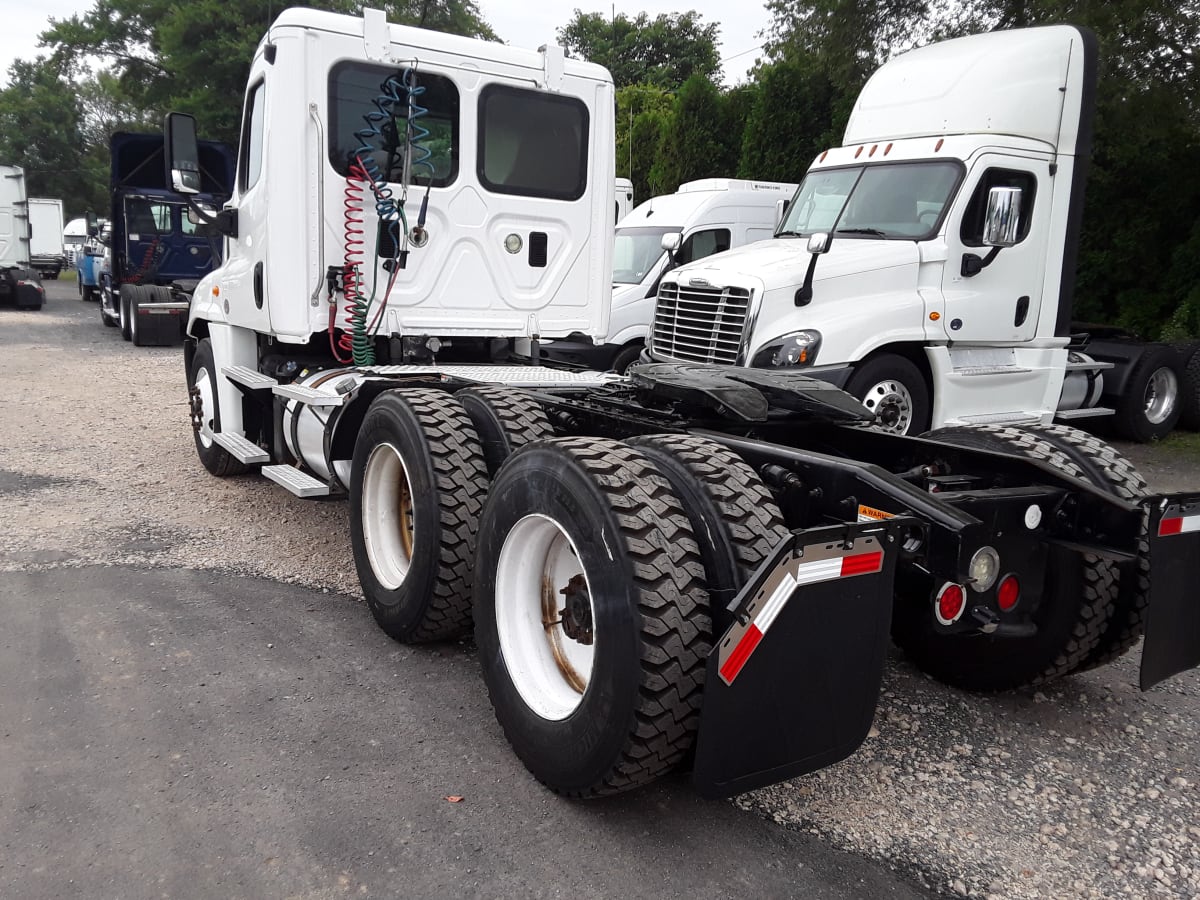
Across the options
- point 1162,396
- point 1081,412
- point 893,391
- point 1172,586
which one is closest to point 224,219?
point 893,391

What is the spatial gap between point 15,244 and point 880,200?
82.1ft

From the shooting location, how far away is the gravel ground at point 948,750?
115 inches

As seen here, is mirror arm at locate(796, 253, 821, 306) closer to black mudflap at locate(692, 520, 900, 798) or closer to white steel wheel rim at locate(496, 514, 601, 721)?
white steel wheel rim at locate(496, 514, 601, 721)

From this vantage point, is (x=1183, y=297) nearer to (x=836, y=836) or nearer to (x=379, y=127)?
(x=379, y=127)

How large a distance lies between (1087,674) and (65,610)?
4.86 metres

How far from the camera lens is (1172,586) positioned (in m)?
3.15

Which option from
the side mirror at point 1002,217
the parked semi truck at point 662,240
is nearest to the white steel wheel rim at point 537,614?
the side mirror at point 1002,217

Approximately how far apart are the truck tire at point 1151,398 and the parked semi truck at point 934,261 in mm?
2266

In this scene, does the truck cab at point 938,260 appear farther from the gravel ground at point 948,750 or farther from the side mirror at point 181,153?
the side mirror at point 181,153

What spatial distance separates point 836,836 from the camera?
3.02 meters

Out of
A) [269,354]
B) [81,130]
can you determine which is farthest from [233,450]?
[81,130]

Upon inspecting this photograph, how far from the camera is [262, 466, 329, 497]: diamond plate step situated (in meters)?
5.05

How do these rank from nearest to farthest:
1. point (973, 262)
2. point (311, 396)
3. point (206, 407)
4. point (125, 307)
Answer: point (311, 396) → point (206, 407) → point (973, 262) → point (125, 307)

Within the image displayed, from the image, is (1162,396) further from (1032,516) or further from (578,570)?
(578,570)
